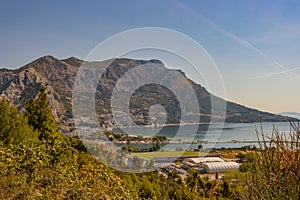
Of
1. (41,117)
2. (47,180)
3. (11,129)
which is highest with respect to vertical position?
(41,117)

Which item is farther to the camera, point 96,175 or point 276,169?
point 96,175

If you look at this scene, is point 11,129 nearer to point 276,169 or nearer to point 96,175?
point 96,175

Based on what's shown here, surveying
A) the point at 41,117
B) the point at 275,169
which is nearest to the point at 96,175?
the point at 275,169

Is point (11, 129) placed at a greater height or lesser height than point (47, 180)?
greater

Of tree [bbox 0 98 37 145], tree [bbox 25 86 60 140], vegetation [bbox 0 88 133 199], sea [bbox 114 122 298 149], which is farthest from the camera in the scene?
tree [bbox 25 86 60 140]

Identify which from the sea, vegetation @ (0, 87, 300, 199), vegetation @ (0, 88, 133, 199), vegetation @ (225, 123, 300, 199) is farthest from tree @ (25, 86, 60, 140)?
vegetation @ (225, 123, 300, 199)

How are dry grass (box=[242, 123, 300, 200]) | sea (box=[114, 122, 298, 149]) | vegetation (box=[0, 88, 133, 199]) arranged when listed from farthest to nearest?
1. vegetation (box=[0, 88, 133, 199])
2. sea (box=[114, 122, 298, 149])
3. dry grass (box=[242, 123, 300, 200])

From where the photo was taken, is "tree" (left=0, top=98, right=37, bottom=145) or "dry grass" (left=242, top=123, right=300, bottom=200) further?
"tree" (left=0, top=98, right=37, bottom=145)

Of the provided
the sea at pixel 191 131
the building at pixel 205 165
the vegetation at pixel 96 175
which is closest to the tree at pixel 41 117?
the vegetation at pixel 96 175

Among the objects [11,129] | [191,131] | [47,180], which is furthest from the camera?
[191,131]

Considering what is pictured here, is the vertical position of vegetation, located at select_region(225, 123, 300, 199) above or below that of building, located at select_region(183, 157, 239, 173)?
above

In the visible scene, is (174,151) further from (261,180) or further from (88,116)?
(261,180)

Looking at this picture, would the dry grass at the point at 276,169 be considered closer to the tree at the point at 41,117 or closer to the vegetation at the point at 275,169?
the vegetation at the point at 275,169

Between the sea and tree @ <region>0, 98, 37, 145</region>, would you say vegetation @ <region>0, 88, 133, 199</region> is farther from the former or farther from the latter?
tree @ <region>0, 98, 37, 145</region>
